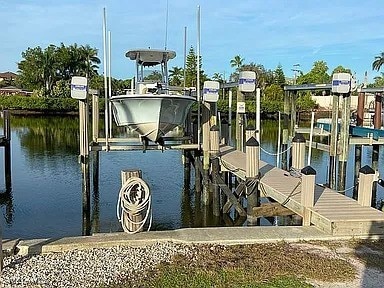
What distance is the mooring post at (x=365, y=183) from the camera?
7.84 metres

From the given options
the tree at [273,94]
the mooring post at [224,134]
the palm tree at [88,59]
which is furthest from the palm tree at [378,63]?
the mooring post at [224,134]

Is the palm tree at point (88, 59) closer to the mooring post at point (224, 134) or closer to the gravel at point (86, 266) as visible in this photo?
the mooring post at point (224, 134)

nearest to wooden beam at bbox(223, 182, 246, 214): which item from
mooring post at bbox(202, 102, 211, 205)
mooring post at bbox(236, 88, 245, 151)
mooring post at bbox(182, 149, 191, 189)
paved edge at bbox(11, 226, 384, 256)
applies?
mooring post at bbox(202, 102, 211, 205)

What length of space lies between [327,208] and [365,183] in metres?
0.76

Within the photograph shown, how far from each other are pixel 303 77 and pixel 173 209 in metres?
61.4

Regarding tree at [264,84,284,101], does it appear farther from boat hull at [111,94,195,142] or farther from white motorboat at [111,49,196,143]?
boat hull at [111,94,195,142]

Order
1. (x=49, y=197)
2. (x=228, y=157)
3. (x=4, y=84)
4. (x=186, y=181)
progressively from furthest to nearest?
1. (x=4, y=84)
2. (x=186, y=181)
3. (x=49, y=197)
4. (x=228, y=157)

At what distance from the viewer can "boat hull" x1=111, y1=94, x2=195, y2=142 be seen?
11859mm

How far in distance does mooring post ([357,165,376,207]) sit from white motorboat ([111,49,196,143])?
17.6ft

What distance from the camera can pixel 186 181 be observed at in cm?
1734

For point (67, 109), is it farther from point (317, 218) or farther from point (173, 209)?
point (317, 218)

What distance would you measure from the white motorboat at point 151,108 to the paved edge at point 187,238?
548cm

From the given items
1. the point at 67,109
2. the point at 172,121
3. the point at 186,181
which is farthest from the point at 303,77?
the point at 172,121

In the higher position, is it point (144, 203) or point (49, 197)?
point (144, 203)
